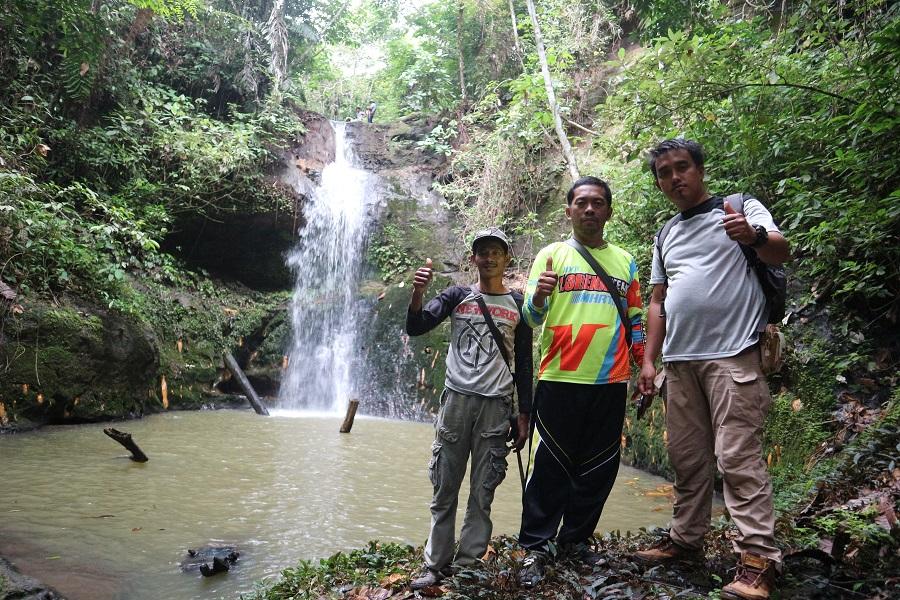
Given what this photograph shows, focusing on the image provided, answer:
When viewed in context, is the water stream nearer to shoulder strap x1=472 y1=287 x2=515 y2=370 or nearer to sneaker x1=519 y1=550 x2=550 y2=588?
sneaker x1=519 y1=550 x2=550 y2=588

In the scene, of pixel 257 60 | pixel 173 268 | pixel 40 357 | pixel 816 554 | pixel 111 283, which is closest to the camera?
pixel 816 554

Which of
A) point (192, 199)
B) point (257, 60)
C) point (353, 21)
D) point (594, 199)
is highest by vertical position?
point (353, 21)

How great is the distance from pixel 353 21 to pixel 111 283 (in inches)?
732

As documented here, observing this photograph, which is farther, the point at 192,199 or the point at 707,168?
the point at 192,199

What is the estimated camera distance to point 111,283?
9086 mm

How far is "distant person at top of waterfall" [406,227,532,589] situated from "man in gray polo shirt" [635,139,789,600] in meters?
0.70

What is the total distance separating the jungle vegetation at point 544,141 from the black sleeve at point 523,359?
1.45 m

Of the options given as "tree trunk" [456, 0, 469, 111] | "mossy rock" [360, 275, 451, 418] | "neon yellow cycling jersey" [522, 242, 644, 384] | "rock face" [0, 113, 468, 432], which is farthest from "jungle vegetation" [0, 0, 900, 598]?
"mossy rock" [360, 275, 451, 418]

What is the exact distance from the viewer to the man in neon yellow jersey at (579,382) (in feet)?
9.26

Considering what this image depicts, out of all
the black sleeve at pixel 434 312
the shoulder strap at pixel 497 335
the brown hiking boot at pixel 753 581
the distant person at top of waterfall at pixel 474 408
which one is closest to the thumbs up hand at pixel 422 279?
the distant person at top of waterfall at pixel 474 408

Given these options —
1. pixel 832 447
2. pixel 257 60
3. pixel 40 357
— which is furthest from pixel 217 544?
pixel 257 60

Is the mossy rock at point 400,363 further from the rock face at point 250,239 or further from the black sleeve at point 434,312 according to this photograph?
the black sleeve at point 434,312

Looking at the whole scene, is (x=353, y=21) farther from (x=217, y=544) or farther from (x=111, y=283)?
(x=217, y=544)

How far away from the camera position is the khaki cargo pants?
232 cm
